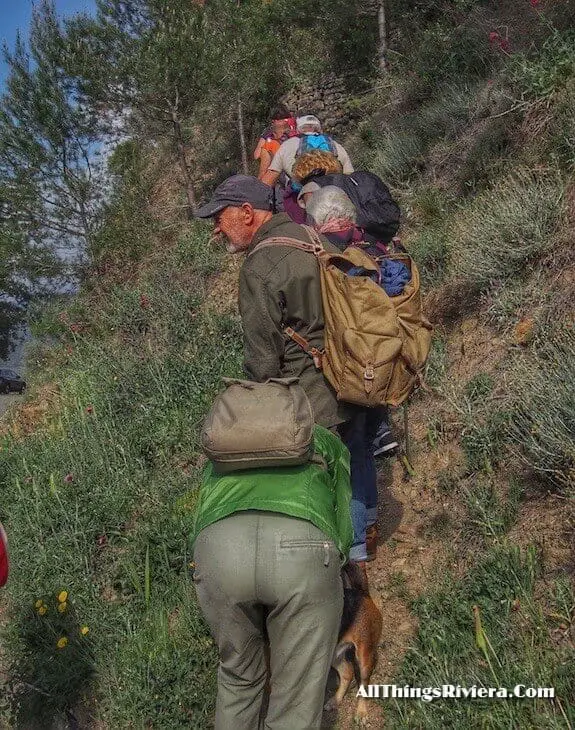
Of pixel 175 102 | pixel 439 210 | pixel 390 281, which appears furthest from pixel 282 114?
pixel 390 281

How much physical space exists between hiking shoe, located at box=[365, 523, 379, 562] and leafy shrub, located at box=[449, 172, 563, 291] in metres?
2.18

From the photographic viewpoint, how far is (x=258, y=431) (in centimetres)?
178

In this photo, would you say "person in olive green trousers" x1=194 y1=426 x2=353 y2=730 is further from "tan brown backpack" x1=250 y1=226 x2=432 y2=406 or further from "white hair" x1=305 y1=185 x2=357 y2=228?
"white hair" x1=305 y1=185 x2=357 y2=228

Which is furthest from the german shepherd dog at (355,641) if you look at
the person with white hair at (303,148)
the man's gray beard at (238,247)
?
the person with white hair at (303,148)

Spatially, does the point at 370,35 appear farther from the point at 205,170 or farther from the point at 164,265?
the point at 164,265

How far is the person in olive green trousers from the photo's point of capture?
5.57 ft

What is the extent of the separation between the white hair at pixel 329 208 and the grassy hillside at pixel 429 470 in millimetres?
1334

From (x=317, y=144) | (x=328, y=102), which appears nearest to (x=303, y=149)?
(x=317, y=144)

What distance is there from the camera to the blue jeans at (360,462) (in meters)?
2.73

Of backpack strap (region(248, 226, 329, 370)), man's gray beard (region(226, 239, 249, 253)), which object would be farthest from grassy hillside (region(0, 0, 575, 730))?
man's gray beard (region(226, 239, 249, 253))

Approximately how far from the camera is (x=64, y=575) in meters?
3.36

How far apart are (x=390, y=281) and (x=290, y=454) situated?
1357 mm

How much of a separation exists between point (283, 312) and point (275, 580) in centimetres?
109

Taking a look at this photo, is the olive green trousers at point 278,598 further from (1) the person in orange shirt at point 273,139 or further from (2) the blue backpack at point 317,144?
(1) the person in orange shirt at point 273,139
